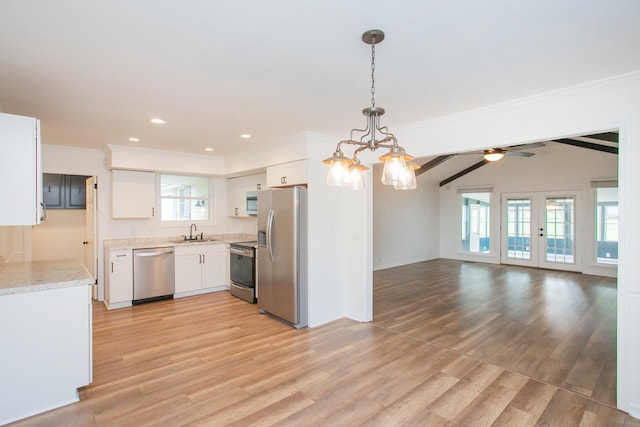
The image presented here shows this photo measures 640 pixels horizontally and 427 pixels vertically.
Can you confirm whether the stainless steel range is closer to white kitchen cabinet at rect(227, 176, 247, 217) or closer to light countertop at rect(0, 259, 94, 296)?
white kitchen cabinet at rect(227, 176, 247, 217)

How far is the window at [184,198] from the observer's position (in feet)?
19.3

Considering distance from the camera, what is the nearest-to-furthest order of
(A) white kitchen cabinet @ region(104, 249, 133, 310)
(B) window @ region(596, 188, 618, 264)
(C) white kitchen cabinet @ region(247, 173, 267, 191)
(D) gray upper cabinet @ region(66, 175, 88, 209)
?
(A) white kitchen cabinet @ region(104, 249, 133, 310) < (C) white kitchen cabinet @ region(247, 173, 267, 191) < (D) gray upper cabinet @ region(66, 175, 88, 209) < (B) window @ region(596, 188, 618, 264)

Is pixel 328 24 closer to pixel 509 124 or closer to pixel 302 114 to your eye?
pixel 302 114

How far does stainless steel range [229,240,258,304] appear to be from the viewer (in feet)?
16.5

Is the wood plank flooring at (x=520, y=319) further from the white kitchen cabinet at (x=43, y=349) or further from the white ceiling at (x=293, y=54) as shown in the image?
the white kitchen cabinet at (x=43, y=349)

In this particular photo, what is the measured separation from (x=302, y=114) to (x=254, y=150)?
198cm

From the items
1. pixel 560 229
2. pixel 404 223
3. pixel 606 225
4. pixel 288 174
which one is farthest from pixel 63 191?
pixel 606 225

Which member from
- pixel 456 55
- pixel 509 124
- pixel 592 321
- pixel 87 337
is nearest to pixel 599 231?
pixel 592 321

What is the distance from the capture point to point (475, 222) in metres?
9.57

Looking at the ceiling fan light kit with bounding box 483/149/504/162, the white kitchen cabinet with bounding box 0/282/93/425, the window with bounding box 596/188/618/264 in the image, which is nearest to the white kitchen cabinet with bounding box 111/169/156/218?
the white kitchen cabinet with bounding box 0/282/93/425

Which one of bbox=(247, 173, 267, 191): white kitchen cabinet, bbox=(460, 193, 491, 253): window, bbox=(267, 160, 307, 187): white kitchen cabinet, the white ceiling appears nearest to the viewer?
the white ceiling

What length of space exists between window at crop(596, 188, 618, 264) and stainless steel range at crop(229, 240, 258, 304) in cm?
776

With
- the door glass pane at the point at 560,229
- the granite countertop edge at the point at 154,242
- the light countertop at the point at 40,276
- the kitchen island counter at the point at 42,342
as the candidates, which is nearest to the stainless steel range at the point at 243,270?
the granite countertop edge at the point at 154,242

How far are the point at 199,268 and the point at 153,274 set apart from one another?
0.72 metres
